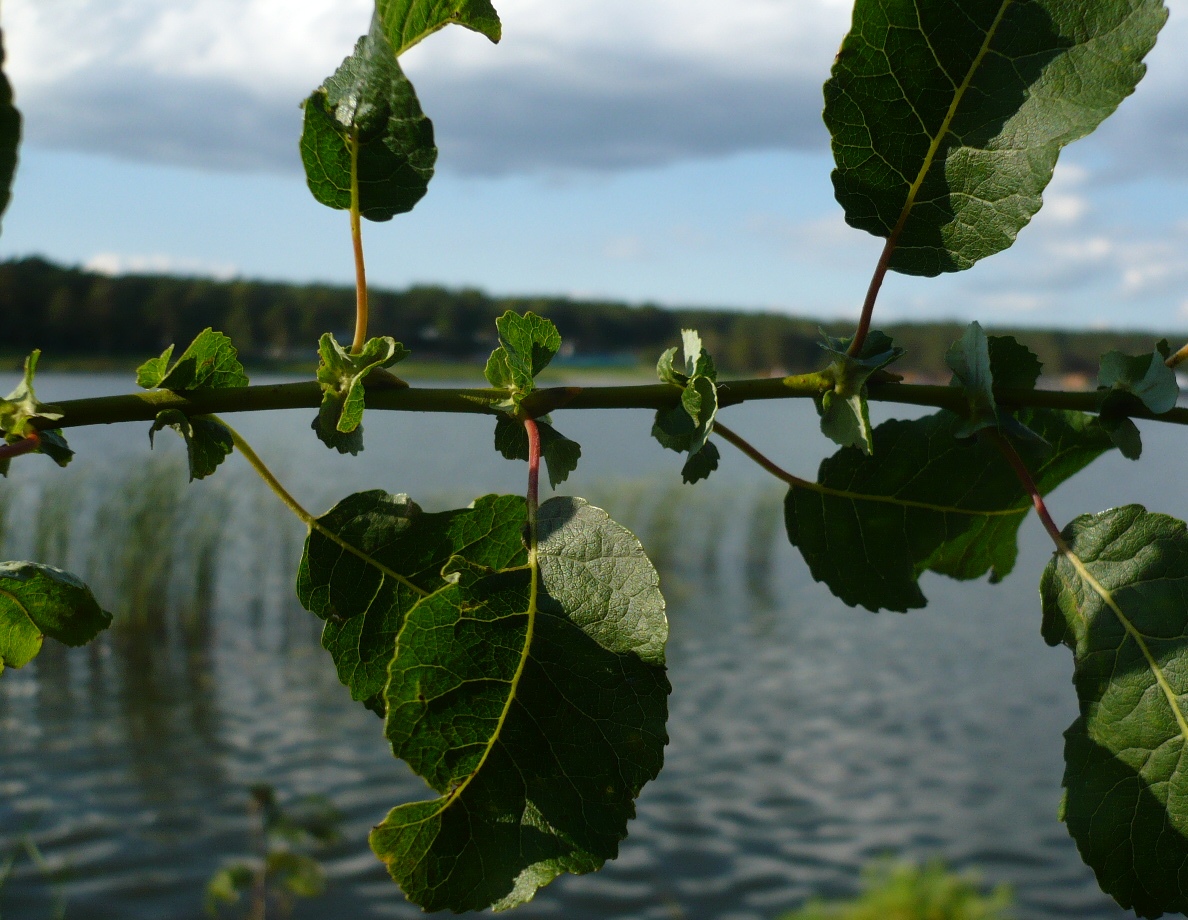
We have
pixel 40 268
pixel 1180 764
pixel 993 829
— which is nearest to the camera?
pixel 1180 764

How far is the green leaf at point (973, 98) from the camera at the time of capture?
1.25 feet

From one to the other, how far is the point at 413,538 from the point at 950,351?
22cm

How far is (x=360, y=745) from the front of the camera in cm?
657

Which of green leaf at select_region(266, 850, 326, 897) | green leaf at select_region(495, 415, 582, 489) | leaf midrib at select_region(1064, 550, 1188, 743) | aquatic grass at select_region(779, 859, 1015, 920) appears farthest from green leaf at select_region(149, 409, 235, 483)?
aquatic grass at select_region(779, 859, 1015, 920)

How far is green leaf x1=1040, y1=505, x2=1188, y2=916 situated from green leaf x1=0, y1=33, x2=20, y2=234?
1.21 feet

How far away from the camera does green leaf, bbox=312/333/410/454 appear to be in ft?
1.17

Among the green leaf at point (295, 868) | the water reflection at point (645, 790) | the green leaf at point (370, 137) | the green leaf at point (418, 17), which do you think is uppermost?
the green leaf at point (418, 17)

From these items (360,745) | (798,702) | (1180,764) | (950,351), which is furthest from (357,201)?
(798,702)

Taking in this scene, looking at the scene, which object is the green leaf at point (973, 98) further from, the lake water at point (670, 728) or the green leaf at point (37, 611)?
the lake water at point (670, 728)

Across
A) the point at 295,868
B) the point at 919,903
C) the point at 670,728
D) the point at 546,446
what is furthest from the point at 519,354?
the point at 670,728

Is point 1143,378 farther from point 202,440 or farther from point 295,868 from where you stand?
point 295,868

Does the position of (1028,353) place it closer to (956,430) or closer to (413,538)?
(956,430)

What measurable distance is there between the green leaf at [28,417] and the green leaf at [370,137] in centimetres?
13

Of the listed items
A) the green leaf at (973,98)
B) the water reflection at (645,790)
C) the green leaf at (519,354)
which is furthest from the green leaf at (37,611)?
the water reflection at (645,790)
